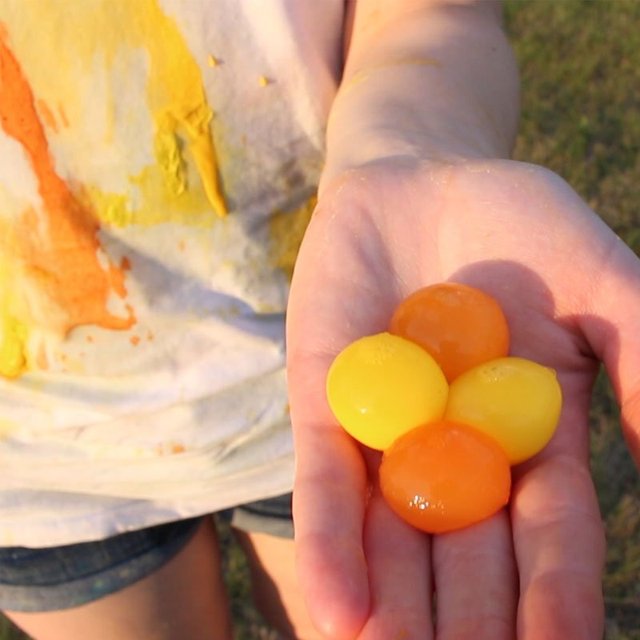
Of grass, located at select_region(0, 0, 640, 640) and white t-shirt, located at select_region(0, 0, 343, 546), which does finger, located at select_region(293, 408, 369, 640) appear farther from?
grass, located at select_region(0, 0, 640, 640)

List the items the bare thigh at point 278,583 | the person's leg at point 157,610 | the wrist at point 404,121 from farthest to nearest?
the bare thigh at point 278,583
the person's leg at point 157,610
the wrist at point 404,121

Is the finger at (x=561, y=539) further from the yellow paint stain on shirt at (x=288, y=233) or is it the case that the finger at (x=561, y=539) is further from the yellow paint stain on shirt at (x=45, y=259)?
the yellow paint stain on shirt at (x=45, y=259)

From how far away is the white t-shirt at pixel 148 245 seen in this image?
49.6 inches

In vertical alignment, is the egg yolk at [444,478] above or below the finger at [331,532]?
below

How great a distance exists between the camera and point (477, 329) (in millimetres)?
1175

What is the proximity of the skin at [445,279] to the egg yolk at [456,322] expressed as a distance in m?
0.05

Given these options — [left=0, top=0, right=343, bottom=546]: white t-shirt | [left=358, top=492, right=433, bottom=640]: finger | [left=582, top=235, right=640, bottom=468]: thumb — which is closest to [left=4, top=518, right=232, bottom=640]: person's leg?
[left=0, top=0, right=343, bottom=546]: white t-shirt

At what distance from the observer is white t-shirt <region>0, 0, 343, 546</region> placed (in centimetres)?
126

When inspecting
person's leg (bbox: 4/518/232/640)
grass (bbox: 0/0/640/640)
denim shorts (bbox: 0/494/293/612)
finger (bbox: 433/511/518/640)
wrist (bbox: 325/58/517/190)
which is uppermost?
wrist (bbox: 325/58/517/190)

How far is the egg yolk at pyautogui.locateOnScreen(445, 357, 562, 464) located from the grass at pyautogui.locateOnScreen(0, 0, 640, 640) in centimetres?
116

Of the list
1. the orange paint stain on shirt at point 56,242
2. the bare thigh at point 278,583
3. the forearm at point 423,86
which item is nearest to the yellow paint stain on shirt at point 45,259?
the orange paint stain on shirt at point 56,242

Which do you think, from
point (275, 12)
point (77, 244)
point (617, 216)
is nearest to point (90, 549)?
point (77, 244)

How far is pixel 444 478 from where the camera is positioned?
3.58 feet

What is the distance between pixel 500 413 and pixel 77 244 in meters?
0.63
